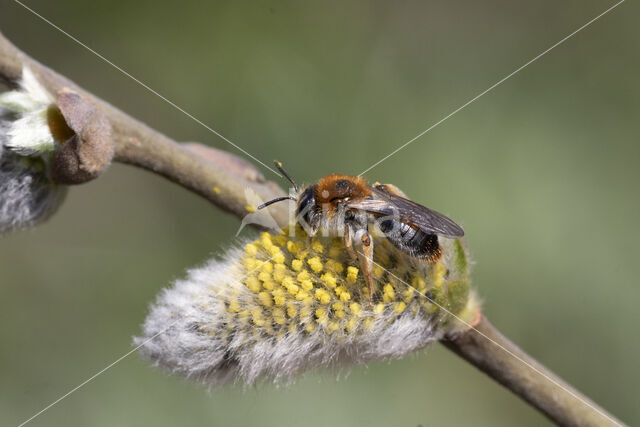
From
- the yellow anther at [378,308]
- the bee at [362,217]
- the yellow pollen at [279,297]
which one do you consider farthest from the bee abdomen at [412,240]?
the yellow pollen at [279,297]

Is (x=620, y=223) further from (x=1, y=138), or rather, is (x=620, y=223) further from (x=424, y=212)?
(x=1, y=138)

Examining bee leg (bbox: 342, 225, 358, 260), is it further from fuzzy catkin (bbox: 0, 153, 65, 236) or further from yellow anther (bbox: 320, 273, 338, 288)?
fuzzy catkin (bbox: 0, 153, 65, 236)

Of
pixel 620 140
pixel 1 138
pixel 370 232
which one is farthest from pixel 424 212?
pixel 620 140

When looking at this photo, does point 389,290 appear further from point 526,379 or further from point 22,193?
point 22,193

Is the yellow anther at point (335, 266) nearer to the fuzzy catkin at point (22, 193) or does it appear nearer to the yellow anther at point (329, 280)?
the yellow anther at point (329, 280)

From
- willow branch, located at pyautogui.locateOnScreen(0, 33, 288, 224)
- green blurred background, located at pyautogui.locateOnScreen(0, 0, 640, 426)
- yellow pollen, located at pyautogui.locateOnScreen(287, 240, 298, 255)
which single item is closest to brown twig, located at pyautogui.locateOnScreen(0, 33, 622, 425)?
willow branch, located at pyautogui.locateOnScreen(0, 33, 288, 224)

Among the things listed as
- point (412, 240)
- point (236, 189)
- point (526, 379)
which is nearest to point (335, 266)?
point (412, 240)
